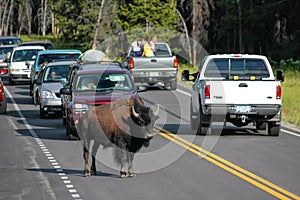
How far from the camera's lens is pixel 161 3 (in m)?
59.8

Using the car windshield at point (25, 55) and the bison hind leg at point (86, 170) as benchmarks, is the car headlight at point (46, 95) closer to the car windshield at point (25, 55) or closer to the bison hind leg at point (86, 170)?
the bison hind leg at point (86, 170)

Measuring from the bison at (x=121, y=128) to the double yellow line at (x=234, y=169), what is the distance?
1.81 meters

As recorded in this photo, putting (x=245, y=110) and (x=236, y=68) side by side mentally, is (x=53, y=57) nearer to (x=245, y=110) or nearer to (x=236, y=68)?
(x=236, y=68)

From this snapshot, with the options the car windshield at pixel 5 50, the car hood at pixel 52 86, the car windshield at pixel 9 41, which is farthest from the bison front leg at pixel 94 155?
the car windshield at pixel 9 41

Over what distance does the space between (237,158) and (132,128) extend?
3.56 metres

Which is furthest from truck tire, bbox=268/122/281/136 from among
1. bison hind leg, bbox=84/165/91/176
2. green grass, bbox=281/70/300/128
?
bison hind leg, bbox=84/165/91/176

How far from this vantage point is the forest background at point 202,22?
60219 millimetres

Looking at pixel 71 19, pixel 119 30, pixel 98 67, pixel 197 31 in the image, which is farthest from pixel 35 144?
pixel 71 19

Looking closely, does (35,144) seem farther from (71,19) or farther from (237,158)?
(71,19)

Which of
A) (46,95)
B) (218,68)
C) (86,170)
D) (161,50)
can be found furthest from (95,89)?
(161,50)

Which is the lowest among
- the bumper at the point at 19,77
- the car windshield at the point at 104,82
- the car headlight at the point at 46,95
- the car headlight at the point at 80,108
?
the bumper at the point at 19,77

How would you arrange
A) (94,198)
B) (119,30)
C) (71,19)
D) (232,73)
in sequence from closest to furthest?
(94,198) → (232,73) → (119,30) → (71,19)

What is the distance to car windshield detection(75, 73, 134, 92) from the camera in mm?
20712

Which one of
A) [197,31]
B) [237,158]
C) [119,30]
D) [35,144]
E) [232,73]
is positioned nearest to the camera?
[237,158]
